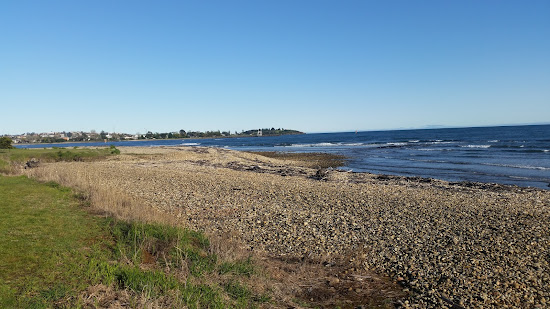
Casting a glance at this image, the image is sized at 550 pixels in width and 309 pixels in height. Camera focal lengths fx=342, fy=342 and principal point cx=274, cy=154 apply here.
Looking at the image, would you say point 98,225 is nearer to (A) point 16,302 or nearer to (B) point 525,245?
(A) point 16,302

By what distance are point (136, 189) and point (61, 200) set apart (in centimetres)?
543

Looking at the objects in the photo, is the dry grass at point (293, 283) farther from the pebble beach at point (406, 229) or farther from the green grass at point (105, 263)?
the pebble beach at point (406, 229)

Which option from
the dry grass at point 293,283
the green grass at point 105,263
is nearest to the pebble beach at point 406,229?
the dry grass at point 293,283

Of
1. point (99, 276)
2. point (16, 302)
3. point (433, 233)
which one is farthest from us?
point (433, 233)

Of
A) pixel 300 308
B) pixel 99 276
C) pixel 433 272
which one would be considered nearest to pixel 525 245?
pixel 433 272

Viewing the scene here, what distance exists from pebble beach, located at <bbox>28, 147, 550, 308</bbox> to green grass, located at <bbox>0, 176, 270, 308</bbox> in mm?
2230

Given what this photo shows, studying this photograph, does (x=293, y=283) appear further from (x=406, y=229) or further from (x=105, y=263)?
(x=406, y=229)

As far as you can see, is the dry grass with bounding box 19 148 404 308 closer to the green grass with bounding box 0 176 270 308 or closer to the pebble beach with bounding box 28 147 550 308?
the green grass with bounding box 0 176 270 308

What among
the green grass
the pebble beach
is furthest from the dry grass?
the pebble beach

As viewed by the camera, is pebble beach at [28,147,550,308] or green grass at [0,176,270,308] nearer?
green grass at [0,176,270,308]

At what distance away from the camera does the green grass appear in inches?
221

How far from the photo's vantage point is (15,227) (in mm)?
8555

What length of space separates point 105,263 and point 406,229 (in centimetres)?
870

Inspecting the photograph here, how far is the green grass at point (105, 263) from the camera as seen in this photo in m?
5.61
